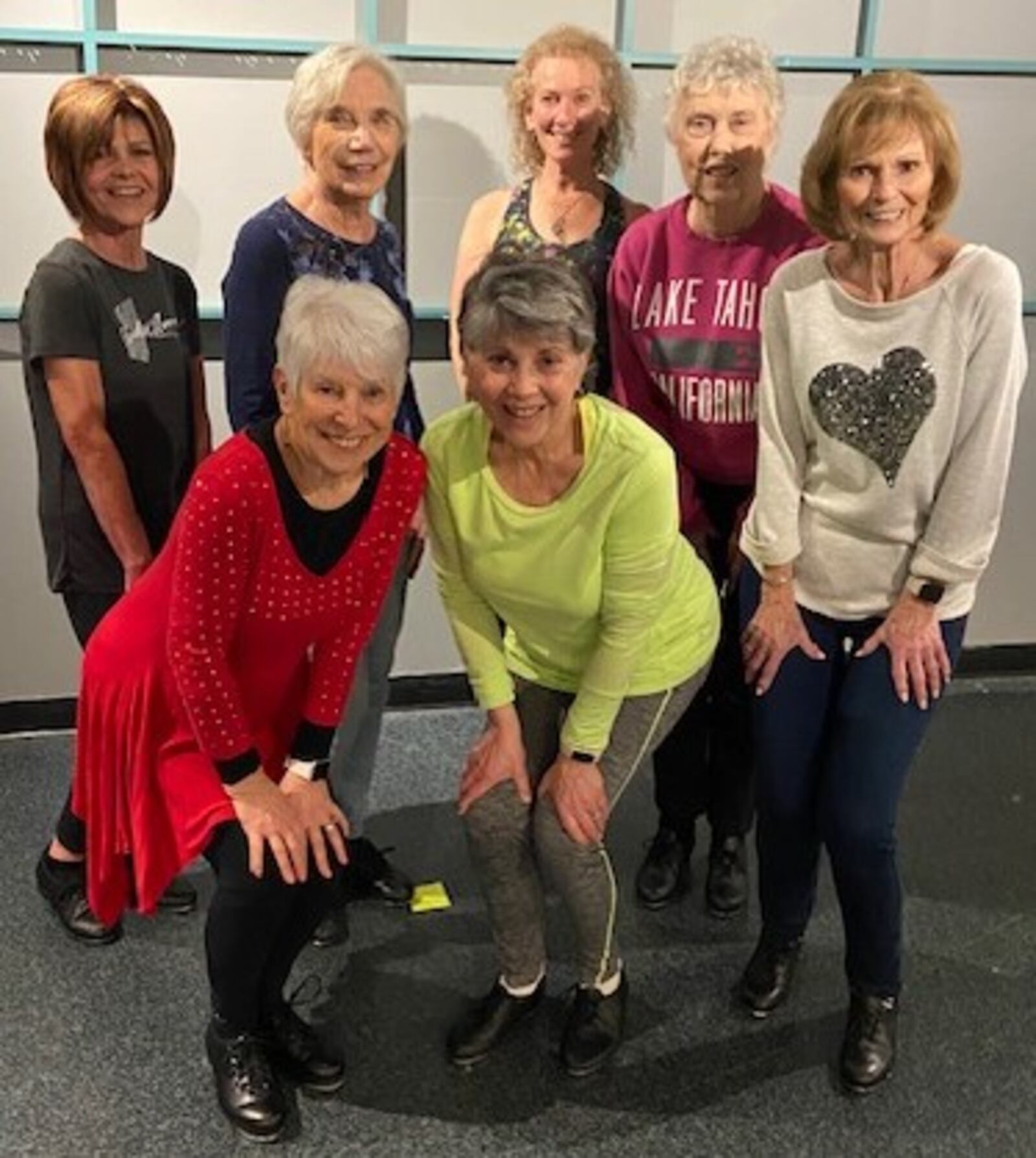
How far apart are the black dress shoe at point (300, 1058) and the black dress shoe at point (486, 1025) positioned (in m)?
0.18

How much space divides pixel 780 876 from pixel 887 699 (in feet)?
1.29

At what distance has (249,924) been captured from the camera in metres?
1.76

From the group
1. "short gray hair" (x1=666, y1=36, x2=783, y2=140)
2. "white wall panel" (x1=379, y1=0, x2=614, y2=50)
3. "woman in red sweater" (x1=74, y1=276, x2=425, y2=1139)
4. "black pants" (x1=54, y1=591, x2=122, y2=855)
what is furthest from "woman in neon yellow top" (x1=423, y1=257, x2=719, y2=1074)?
"white wall panel" (x1=379, y1=0, x2=614, y2=50)

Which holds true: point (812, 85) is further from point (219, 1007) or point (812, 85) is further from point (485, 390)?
point (219, 1007)

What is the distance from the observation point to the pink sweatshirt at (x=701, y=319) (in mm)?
2021

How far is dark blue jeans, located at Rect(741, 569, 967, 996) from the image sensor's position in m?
1.84

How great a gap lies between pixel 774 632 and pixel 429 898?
0.91m

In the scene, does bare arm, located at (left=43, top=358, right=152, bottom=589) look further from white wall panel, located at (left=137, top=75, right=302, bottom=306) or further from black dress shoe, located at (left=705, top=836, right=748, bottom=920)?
black dress shoe, located at (left=705, top=836, right=748, bottom=920)

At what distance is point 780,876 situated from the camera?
6.77 ft

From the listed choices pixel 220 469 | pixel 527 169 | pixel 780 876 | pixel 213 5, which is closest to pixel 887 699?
pixel 780 876

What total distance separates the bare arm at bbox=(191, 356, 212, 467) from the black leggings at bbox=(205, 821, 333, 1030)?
2.39 feet

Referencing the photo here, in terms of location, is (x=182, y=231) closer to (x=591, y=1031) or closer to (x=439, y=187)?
(x=439, y=187)

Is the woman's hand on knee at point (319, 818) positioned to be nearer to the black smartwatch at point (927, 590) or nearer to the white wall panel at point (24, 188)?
the black smartwatch at point (927, 590)

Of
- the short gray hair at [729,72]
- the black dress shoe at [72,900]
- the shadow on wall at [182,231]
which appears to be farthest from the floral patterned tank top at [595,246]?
the black dress shoe at [72,900]
